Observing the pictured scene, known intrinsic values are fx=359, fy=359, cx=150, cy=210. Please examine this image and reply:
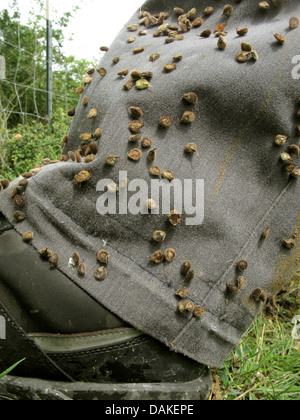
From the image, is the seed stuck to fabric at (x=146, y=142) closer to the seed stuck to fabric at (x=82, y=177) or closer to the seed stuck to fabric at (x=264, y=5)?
the seed stuck to fabric at (x=82, y=177)

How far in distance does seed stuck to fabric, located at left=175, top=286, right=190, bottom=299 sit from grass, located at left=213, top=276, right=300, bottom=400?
437mm

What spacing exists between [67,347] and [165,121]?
1.72 ft

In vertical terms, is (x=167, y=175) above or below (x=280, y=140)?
below

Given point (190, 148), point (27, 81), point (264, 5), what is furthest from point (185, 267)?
point (27, 81)

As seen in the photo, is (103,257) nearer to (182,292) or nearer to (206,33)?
(182,292)

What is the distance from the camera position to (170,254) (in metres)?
0.75

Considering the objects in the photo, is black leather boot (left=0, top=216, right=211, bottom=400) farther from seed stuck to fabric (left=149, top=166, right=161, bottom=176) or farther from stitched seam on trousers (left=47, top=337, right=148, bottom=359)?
seed stuck to fabric (left=149, top=166, right=161, bottom=176)

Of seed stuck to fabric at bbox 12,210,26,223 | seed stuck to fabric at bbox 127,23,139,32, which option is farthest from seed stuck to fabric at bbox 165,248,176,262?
seed stuck to fabric at bbox 127,23,139,32

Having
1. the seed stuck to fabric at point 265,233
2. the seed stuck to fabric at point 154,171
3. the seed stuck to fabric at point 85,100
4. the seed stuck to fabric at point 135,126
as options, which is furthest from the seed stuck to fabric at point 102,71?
the seed stuck to fabric at point 265,233

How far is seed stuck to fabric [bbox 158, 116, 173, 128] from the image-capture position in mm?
785

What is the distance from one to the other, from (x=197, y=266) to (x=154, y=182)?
200mm

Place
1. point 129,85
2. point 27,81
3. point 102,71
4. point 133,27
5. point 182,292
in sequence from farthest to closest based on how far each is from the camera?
point 27,81 → point 133,27 → point 102,71 → point 129,85 → point 182,292

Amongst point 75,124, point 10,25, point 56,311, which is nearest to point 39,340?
point 56,311
